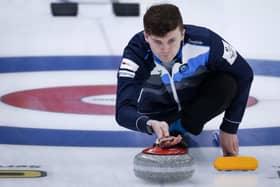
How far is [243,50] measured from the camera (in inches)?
157

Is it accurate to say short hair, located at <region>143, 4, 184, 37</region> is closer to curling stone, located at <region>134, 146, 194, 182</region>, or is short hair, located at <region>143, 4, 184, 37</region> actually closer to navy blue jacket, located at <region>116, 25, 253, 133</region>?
navy blue jacket, located at <region>116, 25, 253, 133</region>

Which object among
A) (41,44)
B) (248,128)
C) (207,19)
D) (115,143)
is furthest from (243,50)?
(115,143)

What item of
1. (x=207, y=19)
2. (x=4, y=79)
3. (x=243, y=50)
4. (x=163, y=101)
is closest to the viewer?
(x=163, y=101)

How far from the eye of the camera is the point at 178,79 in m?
2.15

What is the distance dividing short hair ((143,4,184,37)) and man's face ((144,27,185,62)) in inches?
0.5

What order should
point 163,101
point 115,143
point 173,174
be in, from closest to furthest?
point 173,174
point 163,101
point 115,143

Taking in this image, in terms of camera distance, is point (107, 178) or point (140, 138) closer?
point (107, 178)

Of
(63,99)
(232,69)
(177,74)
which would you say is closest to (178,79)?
(177,74)

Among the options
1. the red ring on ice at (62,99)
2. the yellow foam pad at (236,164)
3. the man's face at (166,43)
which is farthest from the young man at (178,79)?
the red ring on ice at (62,99)

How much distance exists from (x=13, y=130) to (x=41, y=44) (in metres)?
1.71

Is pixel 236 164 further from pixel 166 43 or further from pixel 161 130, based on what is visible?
pixel 166 43

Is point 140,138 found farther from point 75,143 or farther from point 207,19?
point 207,19

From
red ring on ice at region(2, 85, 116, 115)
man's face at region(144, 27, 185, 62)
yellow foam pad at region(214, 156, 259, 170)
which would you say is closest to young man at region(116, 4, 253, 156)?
man's face at region(144, 27, 185, 62)

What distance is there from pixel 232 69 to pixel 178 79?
0.54 ft
